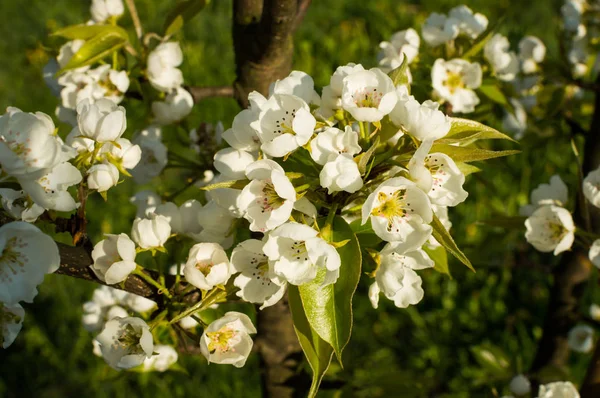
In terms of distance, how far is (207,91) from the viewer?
1.83 meters

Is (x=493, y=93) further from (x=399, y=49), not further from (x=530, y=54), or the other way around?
(x=530, y=54)

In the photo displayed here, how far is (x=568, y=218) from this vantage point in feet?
4.90

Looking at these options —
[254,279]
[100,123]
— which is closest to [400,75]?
[254,279]

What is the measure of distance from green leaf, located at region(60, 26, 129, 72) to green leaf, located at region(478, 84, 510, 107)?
0.93 meters

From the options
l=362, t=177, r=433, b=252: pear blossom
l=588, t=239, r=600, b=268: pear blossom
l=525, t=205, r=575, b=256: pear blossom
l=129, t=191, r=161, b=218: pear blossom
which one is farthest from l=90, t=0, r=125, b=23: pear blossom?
l=588, t=239, r=600, b=268: pear blossom

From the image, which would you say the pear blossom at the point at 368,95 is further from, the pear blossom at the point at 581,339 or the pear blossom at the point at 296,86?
the pear blossom at the point at 581,339

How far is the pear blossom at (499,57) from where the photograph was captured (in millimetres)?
1768

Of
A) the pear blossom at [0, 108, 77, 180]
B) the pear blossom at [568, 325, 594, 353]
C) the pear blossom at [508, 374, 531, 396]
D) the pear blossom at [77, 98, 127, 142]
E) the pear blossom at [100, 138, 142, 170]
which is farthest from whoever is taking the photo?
the pear blossom at [568, 325, 594, 353]

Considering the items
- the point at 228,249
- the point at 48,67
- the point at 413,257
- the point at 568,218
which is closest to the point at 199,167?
the point at 228,249

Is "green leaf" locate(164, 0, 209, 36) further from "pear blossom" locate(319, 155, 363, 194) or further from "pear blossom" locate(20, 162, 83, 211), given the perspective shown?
"pear blossom" locate(319, 155, 363, 194)

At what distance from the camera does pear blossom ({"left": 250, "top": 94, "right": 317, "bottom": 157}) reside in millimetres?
1098

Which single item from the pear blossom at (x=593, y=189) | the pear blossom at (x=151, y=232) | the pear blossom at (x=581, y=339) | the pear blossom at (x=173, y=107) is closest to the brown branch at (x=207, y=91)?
the pear blossom at (x=173, y=107)

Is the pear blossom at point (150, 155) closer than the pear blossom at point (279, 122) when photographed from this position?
No

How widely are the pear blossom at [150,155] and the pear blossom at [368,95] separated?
25.2 inches
